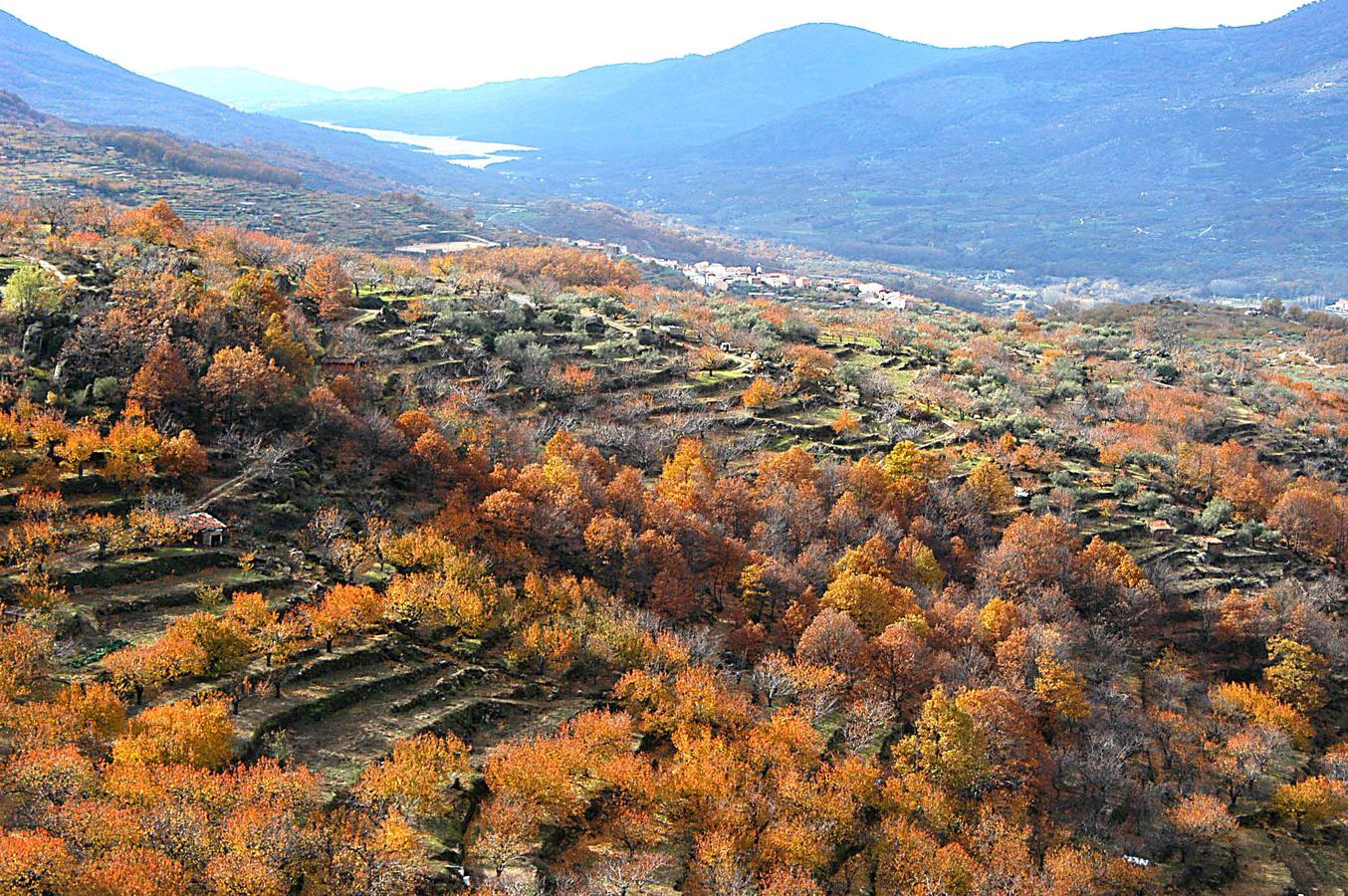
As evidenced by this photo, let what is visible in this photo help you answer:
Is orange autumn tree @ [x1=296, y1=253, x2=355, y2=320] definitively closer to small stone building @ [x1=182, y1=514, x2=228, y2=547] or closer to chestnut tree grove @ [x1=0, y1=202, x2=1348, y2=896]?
chestnut tree grove @ [x1=0, y1=202, x2=1348, y2=896]

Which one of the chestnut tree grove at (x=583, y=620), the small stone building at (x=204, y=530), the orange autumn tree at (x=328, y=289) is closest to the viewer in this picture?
the chestnut tree grove at (x=583, y=620)

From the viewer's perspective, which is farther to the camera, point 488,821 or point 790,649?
point 790,649

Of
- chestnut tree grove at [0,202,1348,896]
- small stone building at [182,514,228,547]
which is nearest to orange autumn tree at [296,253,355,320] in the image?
chestnut tree grove at [0,202,1348,896]

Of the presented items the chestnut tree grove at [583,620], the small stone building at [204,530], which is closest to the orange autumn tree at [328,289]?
the chestnut tree grove at [583,620]

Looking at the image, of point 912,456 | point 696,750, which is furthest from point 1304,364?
point 696,750

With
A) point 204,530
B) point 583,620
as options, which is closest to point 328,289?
point 204,530

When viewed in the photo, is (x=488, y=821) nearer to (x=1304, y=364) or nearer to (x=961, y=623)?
(x=961, y=623)

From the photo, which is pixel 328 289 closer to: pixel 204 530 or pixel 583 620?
pixel 204 530

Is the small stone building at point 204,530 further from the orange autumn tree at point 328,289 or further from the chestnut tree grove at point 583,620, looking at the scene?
the orange autumn tree at point 328,289
